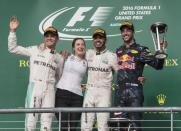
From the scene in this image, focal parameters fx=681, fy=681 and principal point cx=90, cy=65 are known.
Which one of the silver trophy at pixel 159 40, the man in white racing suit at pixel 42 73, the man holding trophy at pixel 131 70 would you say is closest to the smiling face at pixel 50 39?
the man in white racing suit at pixel 42 73

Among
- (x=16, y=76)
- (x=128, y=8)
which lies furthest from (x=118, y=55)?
(x=16, y=76)

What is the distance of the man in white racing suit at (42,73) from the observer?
5.84 metres

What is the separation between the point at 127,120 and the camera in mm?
5648

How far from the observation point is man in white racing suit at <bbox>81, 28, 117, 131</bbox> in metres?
5.90

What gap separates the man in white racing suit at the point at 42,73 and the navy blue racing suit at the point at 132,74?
1.87ft

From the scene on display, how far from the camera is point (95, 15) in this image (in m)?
6.93

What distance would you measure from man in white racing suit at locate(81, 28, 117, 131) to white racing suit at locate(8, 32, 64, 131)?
292 millimetres

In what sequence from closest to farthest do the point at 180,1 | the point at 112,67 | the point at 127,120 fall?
the point at 127,120, the point at 112,67, the point at 180,1

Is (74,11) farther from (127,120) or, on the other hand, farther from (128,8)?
(127,120)

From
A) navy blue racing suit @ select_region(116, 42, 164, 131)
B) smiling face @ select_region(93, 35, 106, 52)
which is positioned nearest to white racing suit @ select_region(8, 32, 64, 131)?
smiling face @ select_region(93, 35, 106, 52)

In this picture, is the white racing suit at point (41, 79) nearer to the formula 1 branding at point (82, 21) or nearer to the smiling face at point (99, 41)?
the smiling face at point (99, 41)

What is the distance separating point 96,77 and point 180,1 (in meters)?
1.36

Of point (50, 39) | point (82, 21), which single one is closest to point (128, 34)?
point (50, 39)

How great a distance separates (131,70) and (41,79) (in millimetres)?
792
